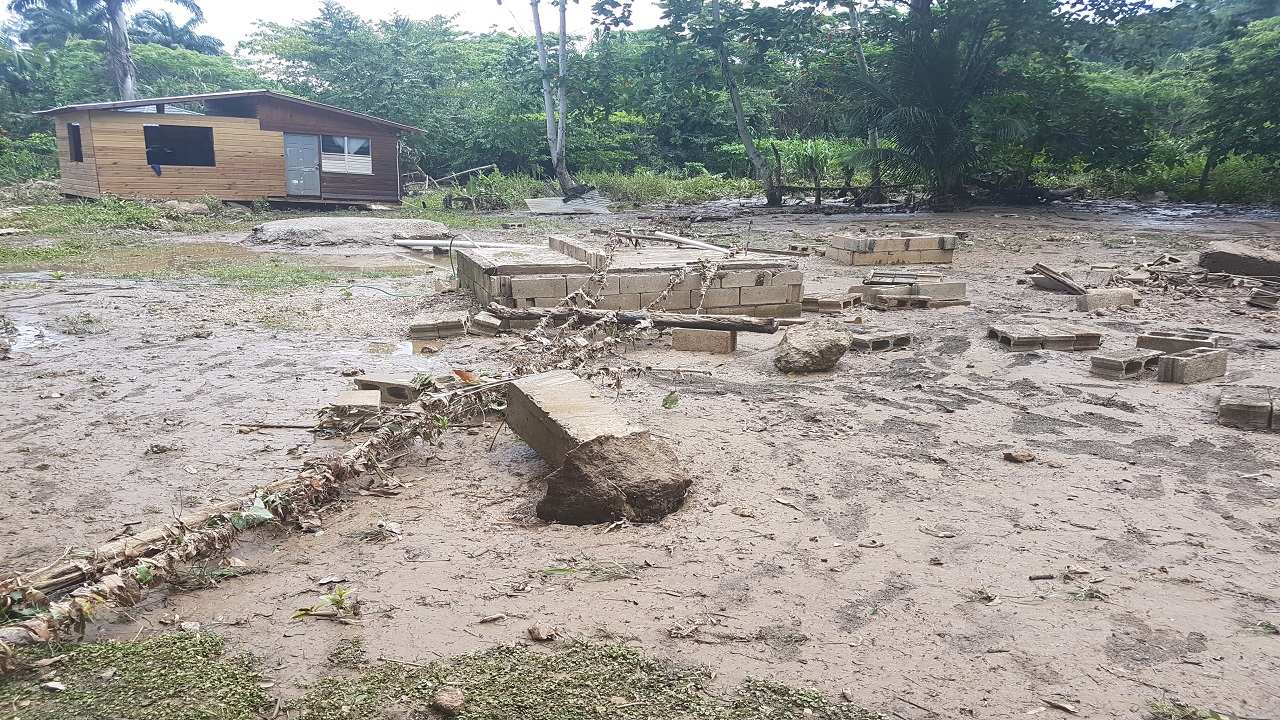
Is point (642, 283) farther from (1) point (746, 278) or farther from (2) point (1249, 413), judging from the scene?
(2) point (1249, 413)

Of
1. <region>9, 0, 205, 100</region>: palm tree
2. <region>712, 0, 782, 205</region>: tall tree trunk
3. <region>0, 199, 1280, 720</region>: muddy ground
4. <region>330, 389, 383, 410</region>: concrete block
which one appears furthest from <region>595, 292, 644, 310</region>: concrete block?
<region>9, 0, 205, 100</region>: palm tree

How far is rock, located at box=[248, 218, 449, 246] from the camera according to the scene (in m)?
15.3

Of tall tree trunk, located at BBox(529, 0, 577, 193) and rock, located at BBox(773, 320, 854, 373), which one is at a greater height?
tall tree trunk, located at BBox(529, 0, 577, 193)

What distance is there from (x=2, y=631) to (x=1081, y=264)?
12.1 m

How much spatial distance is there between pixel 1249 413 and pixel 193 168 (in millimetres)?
25074

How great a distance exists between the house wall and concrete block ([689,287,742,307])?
2045cm

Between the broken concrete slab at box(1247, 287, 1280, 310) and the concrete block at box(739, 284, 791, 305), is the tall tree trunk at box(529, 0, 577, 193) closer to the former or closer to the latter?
the concrete block at box(739, 284, 791, 305)

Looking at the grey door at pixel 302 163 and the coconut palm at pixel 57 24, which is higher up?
the coconut palm at pixel 57 24

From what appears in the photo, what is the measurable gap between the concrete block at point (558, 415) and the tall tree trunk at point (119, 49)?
3758 cm

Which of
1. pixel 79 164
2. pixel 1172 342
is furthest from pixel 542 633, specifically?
pixel 79 164

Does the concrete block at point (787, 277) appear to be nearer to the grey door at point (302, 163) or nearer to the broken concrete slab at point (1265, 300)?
the broken concrete slab at point (1265, 300)

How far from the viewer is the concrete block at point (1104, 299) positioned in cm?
792

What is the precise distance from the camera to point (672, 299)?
25.0ft

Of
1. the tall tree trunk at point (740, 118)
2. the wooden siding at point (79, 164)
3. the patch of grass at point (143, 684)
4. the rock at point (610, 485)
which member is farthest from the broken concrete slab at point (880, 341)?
the wooden siding at point (79, 164)
